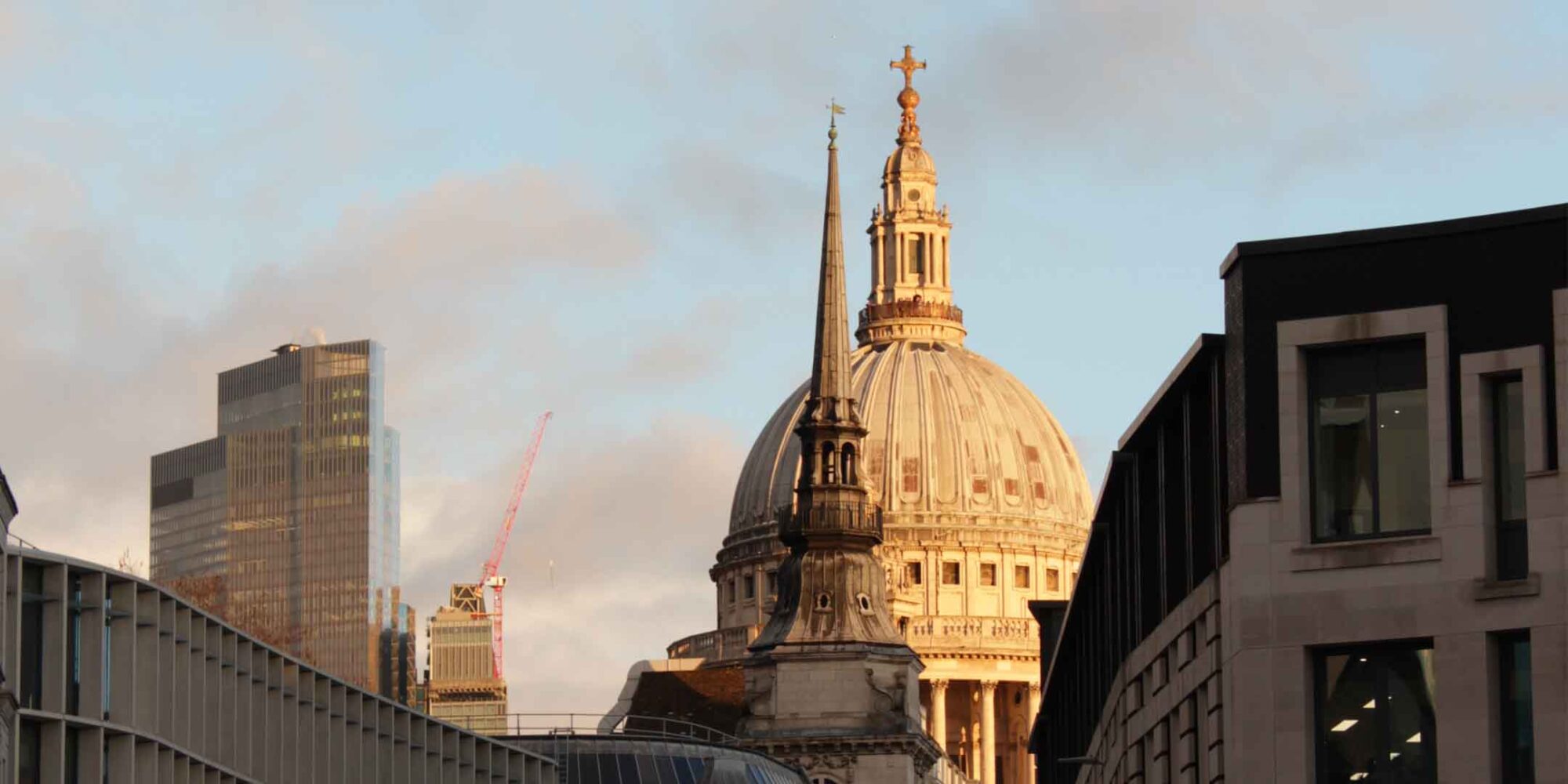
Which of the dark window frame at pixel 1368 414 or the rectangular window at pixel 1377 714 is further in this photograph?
the dark window frame at pixel 1368 414

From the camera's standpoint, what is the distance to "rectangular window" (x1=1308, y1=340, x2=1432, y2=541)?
2525 inches

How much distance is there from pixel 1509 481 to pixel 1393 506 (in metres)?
2.05

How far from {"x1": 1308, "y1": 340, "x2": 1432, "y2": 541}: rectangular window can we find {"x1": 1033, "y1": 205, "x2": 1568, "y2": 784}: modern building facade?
0.03 meters

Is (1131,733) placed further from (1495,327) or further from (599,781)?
(599,781)

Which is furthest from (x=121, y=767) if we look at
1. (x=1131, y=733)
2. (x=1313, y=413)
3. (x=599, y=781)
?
(x=599, y=781)

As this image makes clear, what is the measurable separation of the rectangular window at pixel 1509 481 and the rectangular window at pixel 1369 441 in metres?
1.11

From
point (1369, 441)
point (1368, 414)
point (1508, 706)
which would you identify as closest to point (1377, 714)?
point (1508, 706)

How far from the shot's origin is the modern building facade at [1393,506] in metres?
62.4

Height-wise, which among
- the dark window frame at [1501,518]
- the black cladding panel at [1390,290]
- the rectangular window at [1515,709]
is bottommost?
the rectangular window at [1515,709]

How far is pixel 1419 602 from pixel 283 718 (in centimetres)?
4139

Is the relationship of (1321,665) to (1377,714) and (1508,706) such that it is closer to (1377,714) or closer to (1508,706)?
(1377,714)

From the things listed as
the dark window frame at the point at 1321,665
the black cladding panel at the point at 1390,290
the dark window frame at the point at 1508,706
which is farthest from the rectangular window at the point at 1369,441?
the dark window frame at the point at 1508,706

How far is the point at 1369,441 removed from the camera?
64.8 meters

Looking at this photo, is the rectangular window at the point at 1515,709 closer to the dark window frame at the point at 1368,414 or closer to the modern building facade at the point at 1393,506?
the modern building facade at the point at 1393,506
